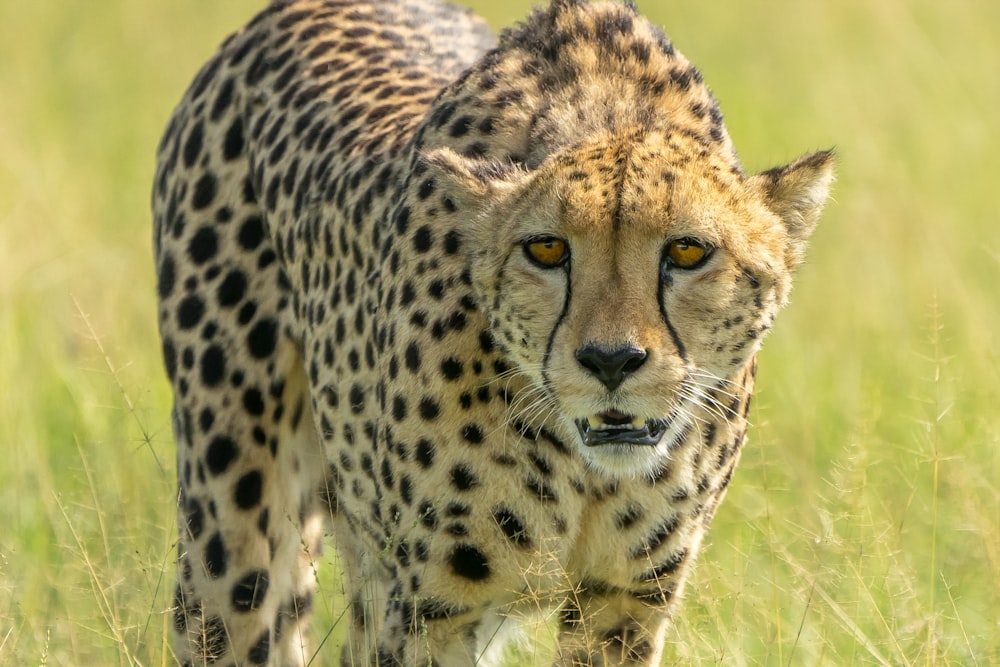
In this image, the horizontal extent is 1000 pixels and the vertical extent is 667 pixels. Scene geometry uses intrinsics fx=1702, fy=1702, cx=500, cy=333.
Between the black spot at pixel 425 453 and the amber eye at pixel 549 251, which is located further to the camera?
the black spot at pixel 425 453

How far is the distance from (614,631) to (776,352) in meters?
3.04

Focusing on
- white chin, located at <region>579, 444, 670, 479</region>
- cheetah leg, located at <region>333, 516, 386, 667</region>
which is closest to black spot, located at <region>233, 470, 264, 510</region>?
cheetah leg, located at <region>333, 516, 386, 667</region>

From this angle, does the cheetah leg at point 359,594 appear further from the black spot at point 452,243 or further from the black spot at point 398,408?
the black spot at point 452,243

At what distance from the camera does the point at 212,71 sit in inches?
176

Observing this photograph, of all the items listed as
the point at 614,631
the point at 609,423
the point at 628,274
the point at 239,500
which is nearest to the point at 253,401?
the point at 239,500

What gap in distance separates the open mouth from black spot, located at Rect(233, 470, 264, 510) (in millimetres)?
1184

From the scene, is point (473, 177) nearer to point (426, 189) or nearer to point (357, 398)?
point (426, 189)

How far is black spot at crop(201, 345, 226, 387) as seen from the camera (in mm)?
3992

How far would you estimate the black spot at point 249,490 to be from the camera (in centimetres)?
402

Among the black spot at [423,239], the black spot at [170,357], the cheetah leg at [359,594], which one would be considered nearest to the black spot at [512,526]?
the cheetah leg at [359,594]

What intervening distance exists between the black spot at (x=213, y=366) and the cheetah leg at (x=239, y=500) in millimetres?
32

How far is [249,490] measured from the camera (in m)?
4.03

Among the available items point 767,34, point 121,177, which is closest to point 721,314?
point 121,177

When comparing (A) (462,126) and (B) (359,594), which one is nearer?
Answer: (A) (462,126)
